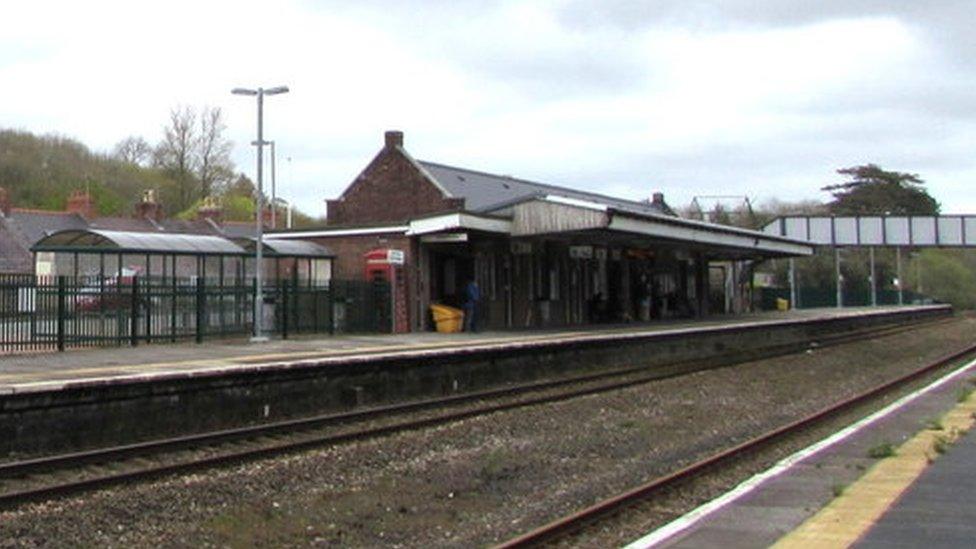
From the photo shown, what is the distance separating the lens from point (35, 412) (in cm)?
1234

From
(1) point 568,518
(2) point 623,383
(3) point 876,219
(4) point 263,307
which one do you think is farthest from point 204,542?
(3) point 876,219

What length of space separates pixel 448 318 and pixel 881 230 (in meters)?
42.4

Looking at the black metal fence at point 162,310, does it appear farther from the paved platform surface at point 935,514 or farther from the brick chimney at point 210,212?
the brick chimney at point 210,212

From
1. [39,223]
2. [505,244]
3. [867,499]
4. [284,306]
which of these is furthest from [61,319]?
[39,223]

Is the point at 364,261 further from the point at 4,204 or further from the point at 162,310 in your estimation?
the point at 4,204

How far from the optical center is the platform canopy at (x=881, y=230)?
64.0 m

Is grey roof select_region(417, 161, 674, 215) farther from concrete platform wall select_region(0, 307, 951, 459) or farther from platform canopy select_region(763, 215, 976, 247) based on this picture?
platform canopy select_region(763, 215, 976, 247)

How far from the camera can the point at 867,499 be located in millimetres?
8922

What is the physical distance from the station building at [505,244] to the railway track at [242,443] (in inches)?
397

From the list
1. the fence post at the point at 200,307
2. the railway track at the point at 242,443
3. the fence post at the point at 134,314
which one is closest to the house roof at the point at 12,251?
the fence post at the point at 200,307

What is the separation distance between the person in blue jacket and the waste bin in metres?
0.24

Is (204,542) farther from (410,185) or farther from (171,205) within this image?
(171,205)

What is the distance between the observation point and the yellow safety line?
24.5 feet

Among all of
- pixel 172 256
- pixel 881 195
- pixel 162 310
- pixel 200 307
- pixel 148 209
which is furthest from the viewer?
pixel 881 195
